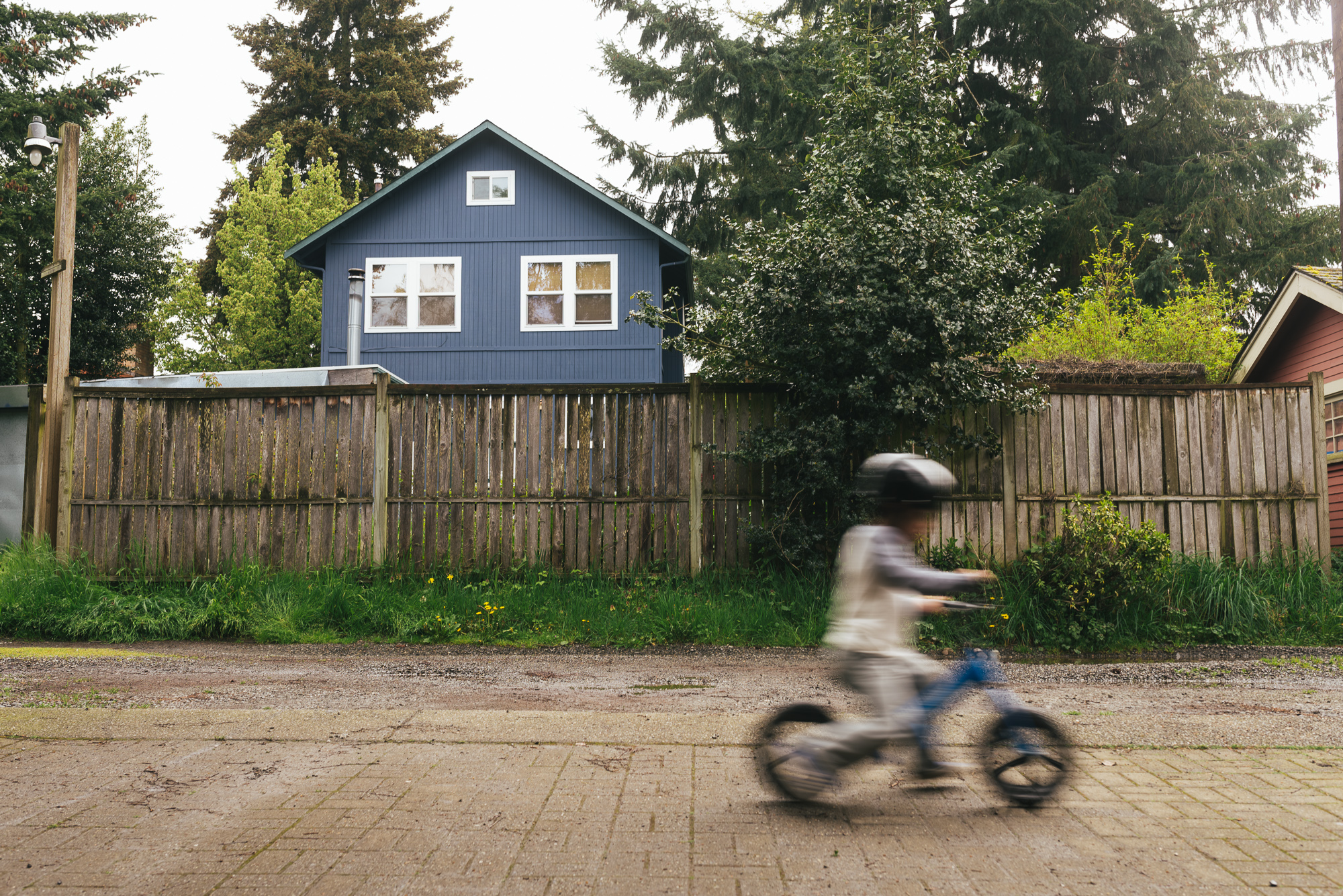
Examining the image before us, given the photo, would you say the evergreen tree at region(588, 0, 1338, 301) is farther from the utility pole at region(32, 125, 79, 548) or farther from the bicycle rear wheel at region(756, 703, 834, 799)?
the bicycle rear wheel at region(756, 703, 834, 799)

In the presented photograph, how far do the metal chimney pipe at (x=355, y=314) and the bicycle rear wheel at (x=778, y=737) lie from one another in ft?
58.1

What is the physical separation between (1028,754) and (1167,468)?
6.66 m

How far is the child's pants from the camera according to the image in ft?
12.7

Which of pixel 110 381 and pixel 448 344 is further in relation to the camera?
pixel 448 344

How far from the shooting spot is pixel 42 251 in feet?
82.2

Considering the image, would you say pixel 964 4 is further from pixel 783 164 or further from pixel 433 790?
pixel 433 790

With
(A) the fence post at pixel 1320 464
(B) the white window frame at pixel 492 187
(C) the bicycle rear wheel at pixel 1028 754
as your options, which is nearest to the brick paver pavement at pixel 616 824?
(C) the bicycle rear wheel at pixel 1028 754

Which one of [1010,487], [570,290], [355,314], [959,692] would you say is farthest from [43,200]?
[959,692]

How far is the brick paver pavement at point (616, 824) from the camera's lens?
10.8 feet

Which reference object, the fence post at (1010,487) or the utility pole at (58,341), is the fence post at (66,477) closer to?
the utility pole at (58,341)

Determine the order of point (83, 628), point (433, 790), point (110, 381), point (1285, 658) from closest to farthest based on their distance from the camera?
point (433, 790), point (1285, 658), point (83, 628), point (110, 381)

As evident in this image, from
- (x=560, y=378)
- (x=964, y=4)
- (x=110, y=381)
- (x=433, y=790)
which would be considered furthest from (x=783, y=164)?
(x=433, y=790)

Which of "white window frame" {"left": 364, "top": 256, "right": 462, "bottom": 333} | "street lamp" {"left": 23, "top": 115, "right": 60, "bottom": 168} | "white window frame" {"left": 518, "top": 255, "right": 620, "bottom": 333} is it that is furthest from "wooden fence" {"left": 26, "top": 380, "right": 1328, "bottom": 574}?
"white window frame" {"left": 364, "top": 256, "right": 462, "bottom": 333}

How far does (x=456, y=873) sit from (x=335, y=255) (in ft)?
64.3
